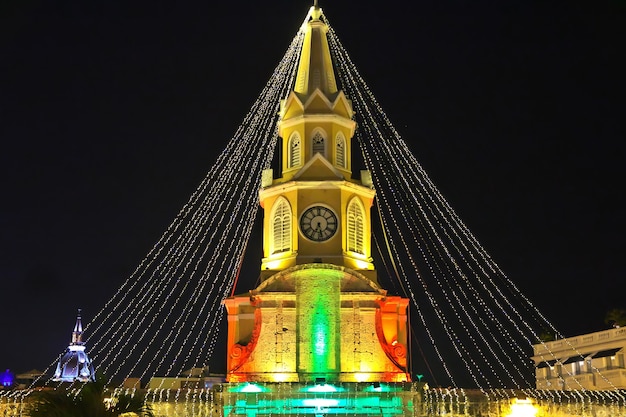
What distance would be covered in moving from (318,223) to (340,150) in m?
6.26

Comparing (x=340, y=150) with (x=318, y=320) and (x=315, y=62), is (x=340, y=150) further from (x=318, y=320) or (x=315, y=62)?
(x=318, y=320)

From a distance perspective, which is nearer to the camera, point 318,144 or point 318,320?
point 318,320

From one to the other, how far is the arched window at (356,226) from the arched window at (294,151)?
4807mm

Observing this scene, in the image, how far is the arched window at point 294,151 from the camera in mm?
62938

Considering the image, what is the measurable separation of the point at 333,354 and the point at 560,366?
1156 inches

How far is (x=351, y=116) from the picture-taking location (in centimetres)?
6412

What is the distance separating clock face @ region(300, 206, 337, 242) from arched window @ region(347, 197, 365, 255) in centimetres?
137

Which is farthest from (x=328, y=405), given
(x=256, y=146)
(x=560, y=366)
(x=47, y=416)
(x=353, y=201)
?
(x=560, y=366)

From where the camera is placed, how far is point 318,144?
62812mm

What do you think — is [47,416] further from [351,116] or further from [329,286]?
[351,116]

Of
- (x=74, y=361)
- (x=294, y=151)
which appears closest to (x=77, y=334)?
(x=74, y=361)

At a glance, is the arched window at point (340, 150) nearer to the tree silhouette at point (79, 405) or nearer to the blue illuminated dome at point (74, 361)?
the tree silhouette at point (79, 405)

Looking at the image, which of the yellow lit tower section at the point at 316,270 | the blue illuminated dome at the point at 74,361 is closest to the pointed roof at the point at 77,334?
the blue illuminated dome at the point at 74,361

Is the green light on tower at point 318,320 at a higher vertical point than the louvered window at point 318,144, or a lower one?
lower
